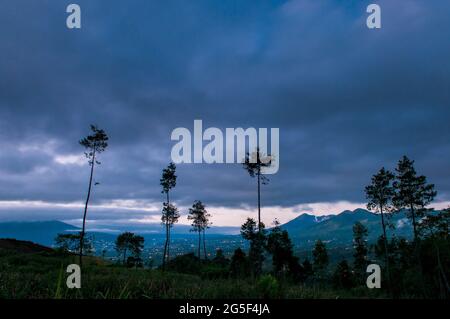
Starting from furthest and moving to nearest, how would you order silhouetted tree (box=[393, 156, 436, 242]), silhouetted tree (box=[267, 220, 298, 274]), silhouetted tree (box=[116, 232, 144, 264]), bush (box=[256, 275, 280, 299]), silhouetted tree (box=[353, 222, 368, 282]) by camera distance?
silhouetted tree (box=[116, 232, 144, 264]), silhouetted tree (box=[267, 220, 298, 274]), silhouetted tree (box=[353, 222, 368, 282]), silhouetted tree (box=[393, 156, 436, 242]), bush (box=[256, 275, 280, 299])

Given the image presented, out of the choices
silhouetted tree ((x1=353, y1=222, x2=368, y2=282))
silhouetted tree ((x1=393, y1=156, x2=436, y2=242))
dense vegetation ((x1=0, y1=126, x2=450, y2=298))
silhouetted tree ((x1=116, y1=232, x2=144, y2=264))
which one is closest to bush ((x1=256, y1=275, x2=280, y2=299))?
dense vegetation ((x1=0, y1=126, x2=450, y2=298))

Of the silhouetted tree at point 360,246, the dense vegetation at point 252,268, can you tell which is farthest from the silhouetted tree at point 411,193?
the silhouetted tree at point 360,246

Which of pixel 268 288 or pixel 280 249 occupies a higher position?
pixel 268 288

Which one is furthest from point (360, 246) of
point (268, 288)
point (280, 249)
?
point (268, 288)

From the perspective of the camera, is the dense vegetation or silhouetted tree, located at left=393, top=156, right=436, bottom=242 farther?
silhouetted tree, located at left=393, top=156, right=436, bottom=242

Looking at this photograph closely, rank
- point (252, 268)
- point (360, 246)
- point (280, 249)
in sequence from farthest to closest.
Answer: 1. point (280, 249)
2. point (360, 246)
3. point (252, 268)

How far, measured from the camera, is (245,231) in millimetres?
68812

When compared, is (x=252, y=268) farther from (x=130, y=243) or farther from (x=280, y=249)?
(x=130, y=243)

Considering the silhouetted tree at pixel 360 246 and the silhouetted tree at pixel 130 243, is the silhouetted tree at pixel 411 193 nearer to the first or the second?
the silhouetted tree at pixel 360 246

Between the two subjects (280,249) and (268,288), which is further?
(280,249)

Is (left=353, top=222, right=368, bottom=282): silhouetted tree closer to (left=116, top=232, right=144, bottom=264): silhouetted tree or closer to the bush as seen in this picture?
(left=116, top=232, right=144, bottom=264): silhouetted tree

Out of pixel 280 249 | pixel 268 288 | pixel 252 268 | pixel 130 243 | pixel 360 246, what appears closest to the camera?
pixel 268 288
